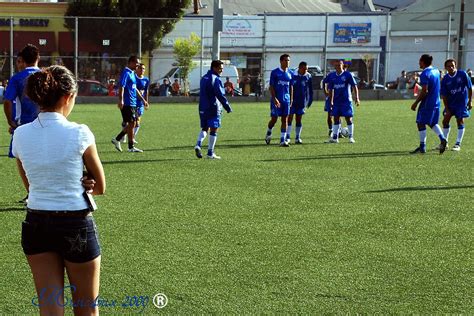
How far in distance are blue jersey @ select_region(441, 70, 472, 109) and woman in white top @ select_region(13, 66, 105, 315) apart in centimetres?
1390

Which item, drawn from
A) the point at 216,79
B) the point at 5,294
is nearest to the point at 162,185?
the point at 216,79

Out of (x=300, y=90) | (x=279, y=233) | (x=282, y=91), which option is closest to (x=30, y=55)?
(x=279, y=233)

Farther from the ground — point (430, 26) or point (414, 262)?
point (430, 26)

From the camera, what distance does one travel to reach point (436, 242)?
25.8 feet

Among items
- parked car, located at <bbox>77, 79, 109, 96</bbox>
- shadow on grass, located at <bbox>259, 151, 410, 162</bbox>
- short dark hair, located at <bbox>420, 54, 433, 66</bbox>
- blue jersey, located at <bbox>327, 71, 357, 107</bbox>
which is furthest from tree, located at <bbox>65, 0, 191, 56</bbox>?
short dark hair, located at <bbox>420, 54, 433, 66</bbox>

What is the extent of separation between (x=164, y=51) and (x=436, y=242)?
39.7 meters

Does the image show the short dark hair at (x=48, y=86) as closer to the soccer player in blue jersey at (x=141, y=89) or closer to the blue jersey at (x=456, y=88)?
the soccer player in blue jersey at (x=141, y=89)

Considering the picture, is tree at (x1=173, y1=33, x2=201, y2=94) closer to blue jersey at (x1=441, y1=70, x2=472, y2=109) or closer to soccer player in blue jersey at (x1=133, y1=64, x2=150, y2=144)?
soccer player in blue jersey at (x1=133, y1=64, x2=150, y2=144)

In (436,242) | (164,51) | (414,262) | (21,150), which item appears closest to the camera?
(21,150)

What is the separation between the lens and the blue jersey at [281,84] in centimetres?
1773

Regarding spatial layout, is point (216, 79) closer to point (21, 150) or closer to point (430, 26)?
point (21, 150)

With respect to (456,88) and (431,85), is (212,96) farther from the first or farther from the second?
(456,88)

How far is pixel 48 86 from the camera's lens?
168 inches

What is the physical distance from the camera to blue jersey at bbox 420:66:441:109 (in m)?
15.8
